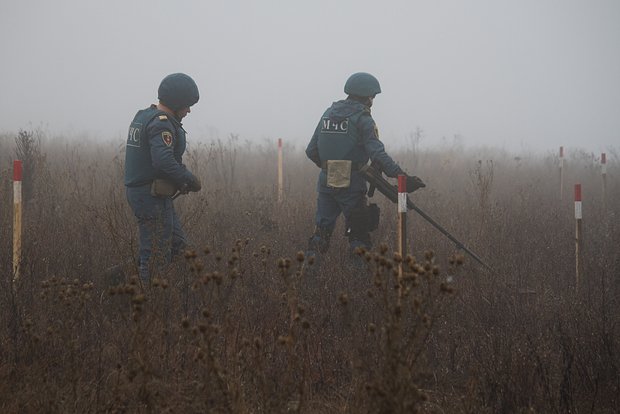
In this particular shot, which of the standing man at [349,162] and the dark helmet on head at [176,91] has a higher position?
the dark helmet on head at [176,91]

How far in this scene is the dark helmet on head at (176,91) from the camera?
15.9 ft

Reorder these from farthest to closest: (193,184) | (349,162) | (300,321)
A: (349,162)
(193,184)
(300,321)

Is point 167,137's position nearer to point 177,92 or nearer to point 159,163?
point 159,163

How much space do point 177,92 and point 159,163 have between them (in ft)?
2.15

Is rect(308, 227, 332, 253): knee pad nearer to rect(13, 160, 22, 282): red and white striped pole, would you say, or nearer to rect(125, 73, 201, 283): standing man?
rect(125, 73, 201, 283): standing man

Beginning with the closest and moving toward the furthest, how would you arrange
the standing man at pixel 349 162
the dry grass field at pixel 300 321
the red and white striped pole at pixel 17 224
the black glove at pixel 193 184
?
the dry grass field at pixel 300 321 < the red and white striped pole at pixel 17 224 < the black glove at pixel 193 184 < the standing man at pixel 349 162

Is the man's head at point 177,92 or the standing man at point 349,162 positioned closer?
the man's head at point 177,92

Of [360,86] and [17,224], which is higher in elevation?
[360,86]

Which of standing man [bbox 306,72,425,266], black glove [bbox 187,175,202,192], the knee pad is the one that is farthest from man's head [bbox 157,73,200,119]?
the knee pad

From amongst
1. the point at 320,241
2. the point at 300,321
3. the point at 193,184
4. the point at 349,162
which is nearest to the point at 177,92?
the point at 193,184

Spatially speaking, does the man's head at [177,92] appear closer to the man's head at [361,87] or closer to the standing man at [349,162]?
the standing man at [349,162]

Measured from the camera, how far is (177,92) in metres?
4.87

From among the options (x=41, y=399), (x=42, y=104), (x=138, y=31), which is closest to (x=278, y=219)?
(x=41, y=399)

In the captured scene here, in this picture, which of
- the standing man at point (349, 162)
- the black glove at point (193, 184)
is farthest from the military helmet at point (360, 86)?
the black glove at point (193, 184)
